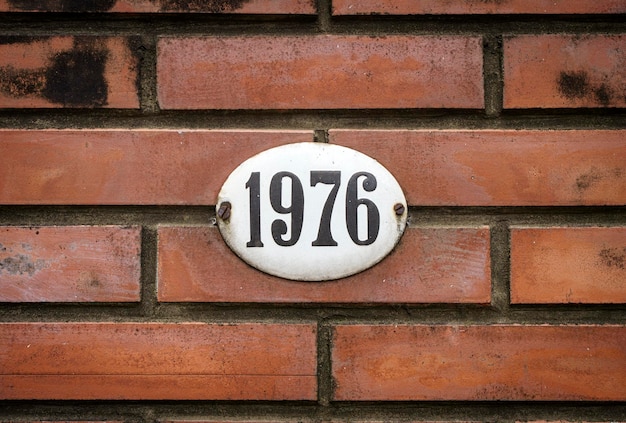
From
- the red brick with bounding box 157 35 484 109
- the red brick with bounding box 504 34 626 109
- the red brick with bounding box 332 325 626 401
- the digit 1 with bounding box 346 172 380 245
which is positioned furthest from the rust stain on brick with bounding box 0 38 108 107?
the red brick with bounding box 504 34 626 109

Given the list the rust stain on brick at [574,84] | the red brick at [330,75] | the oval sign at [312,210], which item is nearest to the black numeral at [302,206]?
the oval sign at [312,210]

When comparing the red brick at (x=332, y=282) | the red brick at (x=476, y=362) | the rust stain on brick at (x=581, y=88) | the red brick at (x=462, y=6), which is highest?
the red brick at (x=462, y=6)

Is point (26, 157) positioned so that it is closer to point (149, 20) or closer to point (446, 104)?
point (149, 20)

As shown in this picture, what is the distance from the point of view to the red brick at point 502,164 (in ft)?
3.30

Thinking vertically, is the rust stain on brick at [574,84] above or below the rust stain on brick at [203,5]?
A: below

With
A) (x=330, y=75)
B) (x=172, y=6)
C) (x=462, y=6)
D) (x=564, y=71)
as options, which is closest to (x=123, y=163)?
(x=172, y=6)

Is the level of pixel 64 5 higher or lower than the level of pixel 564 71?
higher

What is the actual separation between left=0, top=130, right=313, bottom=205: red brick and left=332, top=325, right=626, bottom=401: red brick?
1.16 feet

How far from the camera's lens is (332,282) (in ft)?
3.31

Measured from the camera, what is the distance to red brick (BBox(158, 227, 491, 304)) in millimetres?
1004

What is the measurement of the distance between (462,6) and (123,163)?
0.65m

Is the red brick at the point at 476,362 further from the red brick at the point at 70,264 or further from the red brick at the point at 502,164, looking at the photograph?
the red brick at the point at 70,264

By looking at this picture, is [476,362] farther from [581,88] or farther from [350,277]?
[581,88]

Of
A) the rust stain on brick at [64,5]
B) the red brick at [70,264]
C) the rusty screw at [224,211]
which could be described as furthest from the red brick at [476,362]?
the rust stain on brick at [64,5]
